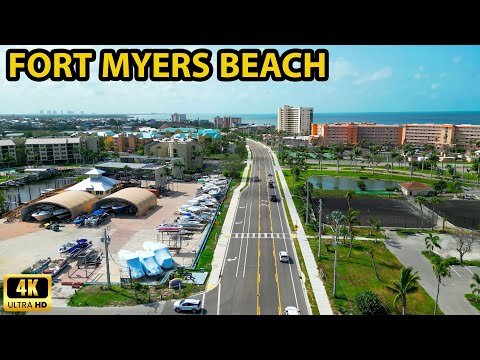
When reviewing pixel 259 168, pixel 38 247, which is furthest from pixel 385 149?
pixel 38 247

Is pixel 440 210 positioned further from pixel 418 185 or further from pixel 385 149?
pixel 385 149

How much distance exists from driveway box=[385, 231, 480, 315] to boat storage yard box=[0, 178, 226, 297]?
336 inches

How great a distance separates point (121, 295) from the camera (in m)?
12.2

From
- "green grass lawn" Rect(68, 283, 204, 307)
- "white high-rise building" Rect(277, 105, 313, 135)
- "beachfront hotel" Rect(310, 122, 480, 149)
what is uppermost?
"white high-rise building" Rect(277, 105, 313, 135)

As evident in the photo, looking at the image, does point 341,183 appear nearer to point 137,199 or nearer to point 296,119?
point 137,199

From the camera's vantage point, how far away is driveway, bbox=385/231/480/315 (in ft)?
39.0

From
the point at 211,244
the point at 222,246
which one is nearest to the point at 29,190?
the point at 211,244

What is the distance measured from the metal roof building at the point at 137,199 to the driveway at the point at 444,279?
12.9 meters

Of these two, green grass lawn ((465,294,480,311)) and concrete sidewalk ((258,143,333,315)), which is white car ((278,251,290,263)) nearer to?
concrete sidewalk ((258,143,333,315))

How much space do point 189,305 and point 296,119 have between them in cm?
7831

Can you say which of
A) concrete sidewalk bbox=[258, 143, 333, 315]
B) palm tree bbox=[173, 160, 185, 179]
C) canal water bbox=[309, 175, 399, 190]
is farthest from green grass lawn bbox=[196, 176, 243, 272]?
canal water bbox=[309, 175, 399, 190]

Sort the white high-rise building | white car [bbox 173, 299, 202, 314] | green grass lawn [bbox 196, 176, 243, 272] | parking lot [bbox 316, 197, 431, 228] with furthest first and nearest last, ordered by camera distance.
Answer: the white high-rise building
parking lot [bbox 316, 197, 431, 228]
green grass lawn [bbox 196, 176, 243, 272]
white car [bbox 173, 299, 202, 314]
